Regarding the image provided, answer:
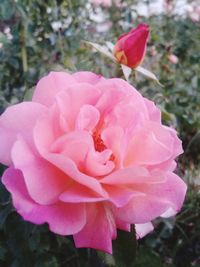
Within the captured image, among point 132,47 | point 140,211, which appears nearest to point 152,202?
point 140,211

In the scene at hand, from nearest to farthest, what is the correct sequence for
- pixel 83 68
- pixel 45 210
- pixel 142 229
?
pixel 45 210, pixel 142 229, pixel 83 68

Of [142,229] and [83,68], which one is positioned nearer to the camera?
[142,229]

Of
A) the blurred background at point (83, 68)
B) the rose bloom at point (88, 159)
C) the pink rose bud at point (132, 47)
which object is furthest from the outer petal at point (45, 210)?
the pink rose bud at point (132, 47)

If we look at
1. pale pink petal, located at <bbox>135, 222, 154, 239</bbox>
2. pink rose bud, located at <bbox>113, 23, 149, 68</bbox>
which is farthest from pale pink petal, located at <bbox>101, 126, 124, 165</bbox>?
pink rose bud, located at <bbox>113, 23, 149, 68</bbox>

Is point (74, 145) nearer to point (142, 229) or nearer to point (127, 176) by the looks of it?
point (127, 176)

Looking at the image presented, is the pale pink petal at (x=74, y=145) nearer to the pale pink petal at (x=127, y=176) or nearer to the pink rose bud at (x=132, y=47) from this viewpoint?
the pale pink petal at (x=127, y=176)

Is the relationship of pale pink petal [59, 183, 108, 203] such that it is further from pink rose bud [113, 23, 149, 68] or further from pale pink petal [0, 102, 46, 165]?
pink rose bud [113, 23, 149, 68]

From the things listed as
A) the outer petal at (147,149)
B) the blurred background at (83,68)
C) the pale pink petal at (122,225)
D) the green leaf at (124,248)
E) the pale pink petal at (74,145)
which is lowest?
the blurred background at (83,68)
